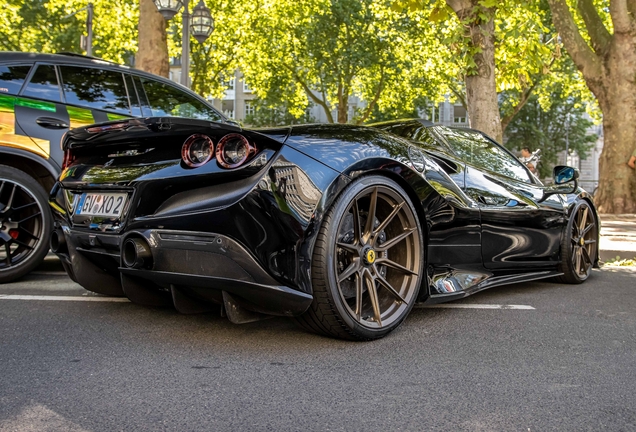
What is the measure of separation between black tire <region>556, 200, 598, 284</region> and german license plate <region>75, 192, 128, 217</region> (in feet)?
12.0

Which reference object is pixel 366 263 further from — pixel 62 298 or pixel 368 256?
pixel 62 298

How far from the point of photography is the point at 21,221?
518cm

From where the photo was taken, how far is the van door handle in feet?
17.3

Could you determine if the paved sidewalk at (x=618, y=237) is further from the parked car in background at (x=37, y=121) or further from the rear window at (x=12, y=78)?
the rear window at (x=12, y=78)

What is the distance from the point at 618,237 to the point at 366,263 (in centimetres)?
891

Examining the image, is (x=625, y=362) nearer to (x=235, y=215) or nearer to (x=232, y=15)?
(x=235, y=215)

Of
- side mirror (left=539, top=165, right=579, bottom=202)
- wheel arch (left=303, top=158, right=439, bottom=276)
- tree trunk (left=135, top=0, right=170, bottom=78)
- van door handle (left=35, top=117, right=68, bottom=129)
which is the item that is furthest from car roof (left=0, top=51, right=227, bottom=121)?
tree trunk (left=135, top=0, right=170, bottom=78)

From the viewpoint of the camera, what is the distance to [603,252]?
8.67m

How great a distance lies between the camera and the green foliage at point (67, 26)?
93.5ft

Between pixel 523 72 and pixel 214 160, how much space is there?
10509 millimetres

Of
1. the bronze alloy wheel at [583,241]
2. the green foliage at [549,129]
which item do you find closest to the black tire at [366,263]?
the bronze alloy wheel at [583,241]

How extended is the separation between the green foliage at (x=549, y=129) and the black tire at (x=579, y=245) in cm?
4299

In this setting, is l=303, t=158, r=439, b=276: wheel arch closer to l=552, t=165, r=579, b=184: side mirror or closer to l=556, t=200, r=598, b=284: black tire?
l=556, t=200, r=598, b=284: black tire

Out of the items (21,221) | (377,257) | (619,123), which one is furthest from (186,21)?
(619,123)
